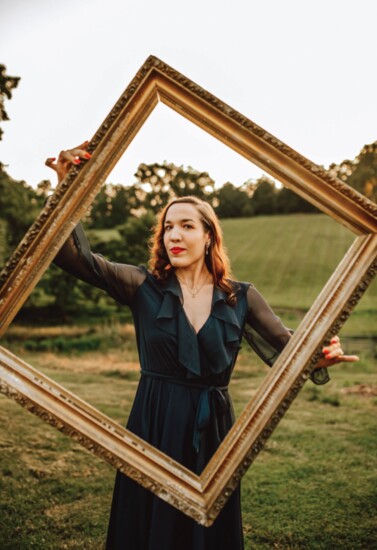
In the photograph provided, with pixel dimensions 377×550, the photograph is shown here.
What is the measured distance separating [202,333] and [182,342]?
0.10m

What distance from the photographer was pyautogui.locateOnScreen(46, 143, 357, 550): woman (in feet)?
7.09

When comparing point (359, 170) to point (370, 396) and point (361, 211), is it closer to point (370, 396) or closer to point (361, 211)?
point (361, 211)

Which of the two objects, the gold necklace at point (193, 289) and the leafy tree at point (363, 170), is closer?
the gold necklace at point (193, 289)

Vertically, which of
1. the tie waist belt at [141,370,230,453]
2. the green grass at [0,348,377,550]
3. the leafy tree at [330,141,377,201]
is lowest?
the green grass at [0,348,377,550]

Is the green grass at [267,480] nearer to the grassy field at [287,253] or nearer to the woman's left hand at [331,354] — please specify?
the grassy field at [287,253]

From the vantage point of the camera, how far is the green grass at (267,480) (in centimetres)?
387

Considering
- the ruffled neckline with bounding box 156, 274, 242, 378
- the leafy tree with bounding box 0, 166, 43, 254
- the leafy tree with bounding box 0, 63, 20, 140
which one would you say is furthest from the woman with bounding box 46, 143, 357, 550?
the leafy tree with bounding box 0, 166, 43, 254

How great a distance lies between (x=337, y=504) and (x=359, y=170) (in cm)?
318

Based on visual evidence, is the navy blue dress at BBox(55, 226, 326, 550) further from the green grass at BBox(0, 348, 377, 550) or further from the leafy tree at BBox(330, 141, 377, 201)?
the green grass at BBox(0, 348, 377, 550)

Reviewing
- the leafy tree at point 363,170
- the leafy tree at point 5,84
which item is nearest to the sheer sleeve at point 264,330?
the leafy tree at point 363,170

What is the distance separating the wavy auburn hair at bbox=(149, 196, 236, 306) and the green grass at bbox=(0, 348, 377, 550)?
2527 millimetres

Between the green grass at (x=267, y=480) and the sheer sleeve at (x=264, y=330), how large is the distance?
7.32ft

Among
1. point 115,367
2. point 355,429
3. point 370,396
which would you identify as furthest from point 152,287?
point 115,367

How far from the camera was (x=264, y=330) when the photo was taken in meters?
2.29
